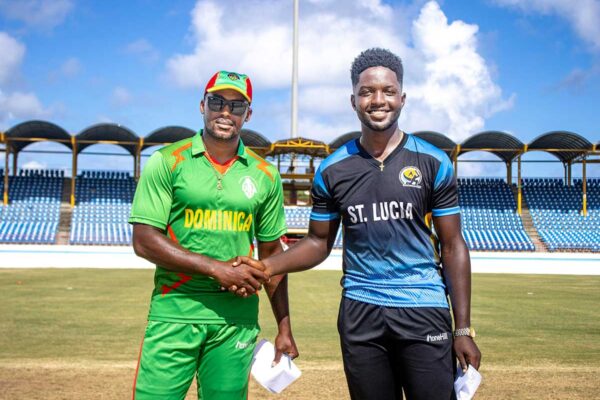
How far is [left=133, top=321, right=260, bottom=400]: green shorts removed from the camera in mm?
3410

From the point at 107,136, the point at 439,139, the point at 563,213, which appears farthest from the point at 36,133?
the point at 563,213

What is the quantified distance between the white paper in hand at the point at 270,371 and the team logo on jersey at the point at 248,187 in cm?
90

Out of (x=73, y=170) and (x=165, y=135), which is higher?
(x=165, y=135)

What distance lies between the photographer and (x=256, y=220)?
391 centimetres

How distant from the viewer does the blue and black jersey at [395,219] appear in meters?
3.29

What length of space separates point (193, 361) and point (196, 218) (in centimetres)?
80

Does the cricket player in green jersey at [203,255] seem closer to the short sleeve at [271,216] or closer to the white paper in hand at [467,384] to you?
the short sleeve at [271,216]

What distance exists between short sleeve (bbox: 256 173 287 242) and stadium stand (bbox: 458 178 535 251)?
3515 centimetres

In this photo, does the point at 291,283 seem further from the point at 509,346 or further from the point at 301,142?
the point at 301,142

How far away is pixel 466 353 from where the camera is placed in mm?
3201

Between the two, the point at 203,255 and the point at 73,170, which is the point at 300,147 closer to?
the point at 73,170

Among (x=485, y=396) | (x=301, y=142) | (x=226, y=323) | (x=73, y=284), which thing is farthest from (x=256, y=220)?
(x=301, y=142)

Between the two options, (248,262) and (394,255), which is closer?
(394,255)

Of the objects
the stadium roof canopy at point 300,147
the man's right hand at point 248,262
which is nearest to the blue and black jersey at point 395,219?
the man's right hand at point 248,262
